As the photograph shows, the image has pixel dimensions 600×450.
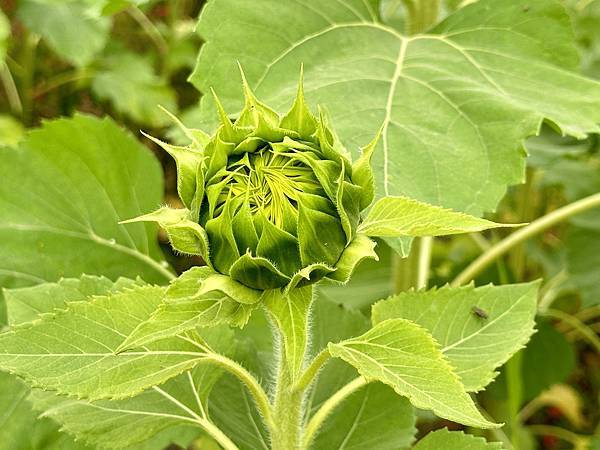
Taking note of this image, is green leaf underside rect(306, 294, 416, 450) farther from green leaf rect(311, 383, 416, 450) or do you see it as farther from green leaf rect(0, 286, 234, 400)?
green leaf rect(0, 286, 234, 400)

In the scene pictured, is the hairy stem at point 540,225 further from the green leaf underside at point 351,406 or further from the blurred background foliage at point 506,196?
the green leaf underside at point 351,406

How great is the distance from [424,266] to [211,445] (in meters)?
0.36

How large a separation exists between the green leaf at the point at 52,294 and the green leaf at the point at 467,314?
0.81ft

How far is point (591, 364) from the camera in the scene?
2123mm

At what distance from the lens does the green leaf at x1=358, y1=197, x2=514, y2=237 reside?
21.1 inches

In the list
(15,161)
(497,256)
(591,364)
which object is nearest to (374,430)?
(497,256)

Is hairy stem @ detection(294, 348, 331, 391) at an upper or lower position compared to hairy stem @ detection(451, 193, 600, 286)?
upper

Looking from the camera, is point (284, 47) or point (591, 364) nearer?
point (284, 47)

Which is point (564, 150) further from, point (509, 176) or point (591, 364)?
point (591, 364)

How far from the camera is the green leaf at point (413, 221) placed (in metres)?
0.54

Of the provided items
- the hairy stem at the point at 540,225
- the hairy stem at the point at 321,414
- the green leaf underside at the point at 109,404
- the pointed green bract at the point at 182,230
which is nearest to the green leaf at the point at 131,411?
the green leaf underside at the point at 109,404

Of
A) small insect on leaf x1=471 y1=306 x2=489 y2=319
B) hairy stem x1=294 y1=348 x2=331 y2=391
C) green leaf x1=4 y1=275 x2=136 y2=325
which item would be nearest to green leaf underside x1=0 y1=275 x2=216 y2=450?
green leaf x1=4 y1=275 x2=136 y2=325

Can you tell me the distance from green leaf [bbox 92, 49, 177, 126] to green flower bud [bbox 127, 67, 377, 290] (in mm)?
1789

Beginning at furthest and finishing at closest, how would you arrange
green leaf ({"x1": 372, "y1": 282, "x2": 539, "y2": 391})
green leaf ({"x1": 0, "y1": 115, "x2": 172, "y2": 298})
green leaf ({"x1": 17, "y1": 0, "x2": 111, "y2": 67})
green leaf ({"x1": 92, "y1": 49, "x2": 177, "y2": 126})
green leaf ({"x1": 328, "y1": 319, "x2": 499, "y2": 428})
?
green leaf ({"x1": 92, "y1": 49, "x2": 177, "y2": 126})
green leaf ({"x1": 17, "y1": 0, "x2": 111, "y2": 67})
green leaf ({"x1": 0, "y1": 115, "x2": 172, "y2": 298})
green leaf ({"x1": 372, "y1": 282, "x2": 539, "y2": 391})
green leaf ({"x1": 328, "y1": 319, "x2": 499, "y2": 428})
